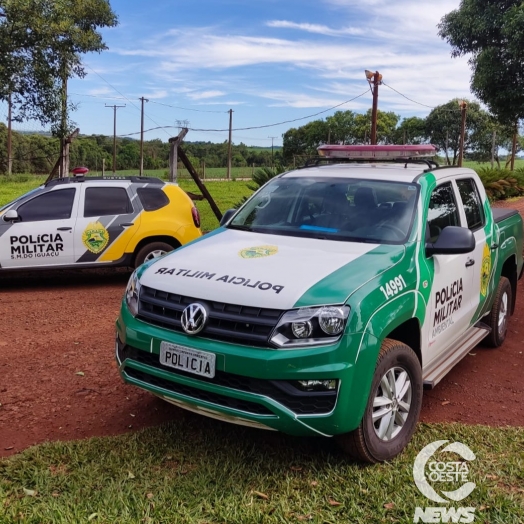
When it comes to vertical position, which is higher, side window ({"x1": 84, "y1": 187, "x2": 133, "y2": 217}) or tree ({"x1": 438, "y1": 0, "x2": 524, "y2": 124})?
tree ({"x1": 438, "y1": 0, "x2": 524, "y2": 124})

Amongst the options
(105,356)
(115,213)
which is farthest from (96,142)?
(105,356)

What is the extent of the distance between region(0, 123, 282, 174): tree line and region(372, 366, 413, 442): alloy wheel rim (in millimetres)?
36937

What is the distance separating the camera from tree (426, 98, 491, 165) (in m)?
51.5

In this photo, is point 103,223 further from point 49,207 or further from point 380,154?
point 380,154

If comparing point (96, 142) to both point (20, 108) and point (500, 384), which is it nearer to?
point (20, 108)

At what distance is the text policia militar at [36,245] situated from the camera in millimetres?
7906

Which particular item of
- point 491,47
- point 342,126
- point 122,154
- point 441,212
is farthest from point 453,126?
point 441,212

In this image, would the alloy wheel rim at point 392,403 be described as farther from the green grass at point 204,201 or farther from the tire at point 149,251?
the green grass at point 204,201

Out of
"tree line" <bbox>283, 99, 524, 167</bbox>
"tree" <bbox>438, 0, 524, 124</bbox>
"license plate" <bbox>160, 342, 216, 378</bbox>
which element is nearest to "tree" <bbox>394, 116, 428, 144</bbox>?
"tree line" <bbox>283, 99, 524, 167</bbox>

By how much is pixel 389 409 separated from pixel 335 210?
1.57 metres

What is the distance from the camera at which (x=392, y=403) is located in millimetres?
3568

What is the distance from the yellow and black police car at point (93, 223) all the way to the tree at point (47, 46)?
330 cm

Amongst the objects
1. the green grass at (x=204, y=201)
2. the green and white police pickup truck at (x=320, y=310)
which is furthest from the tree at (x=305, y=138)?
the green and white police pickup truck at (x=320, y=310)

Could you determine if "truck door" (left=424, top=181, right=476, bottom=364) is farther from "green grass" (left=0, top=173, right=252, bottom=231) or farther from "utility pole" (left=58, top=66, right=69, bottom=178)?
"utility pole" (left=58, top=66, right=69, bottom=178)
